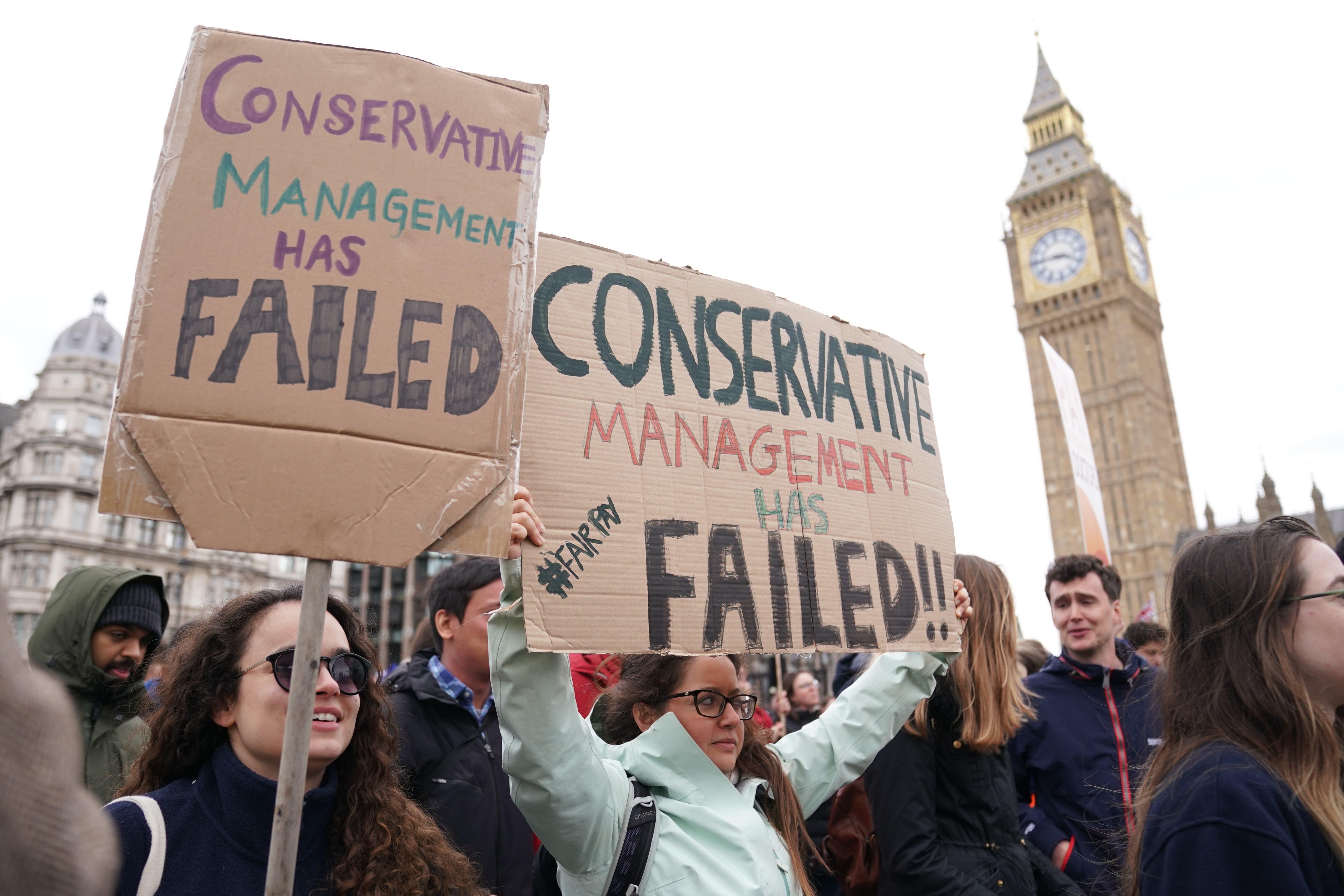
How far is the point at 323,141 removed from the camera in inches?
77.5

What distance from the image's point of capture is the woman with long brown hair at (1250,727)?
1.64 meters

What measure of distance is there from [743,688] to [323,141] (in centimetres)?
186

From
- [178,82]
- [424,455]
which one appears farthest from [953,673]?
[178,82]

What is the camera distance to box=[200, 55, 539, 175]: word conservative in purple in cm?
194

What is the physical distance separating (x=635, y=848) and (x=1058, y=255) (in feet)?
201

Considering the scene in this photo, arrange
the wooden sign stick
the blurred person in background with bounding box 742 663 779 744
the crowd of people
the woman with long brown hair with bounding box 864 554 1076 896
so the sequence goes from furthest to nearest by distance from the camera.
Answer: the woman with long brown hair with bounding box 864 554 1076 896, the blurred person in background with bounding box 742 663 779 744, the crowd of people, the wooden sign stick

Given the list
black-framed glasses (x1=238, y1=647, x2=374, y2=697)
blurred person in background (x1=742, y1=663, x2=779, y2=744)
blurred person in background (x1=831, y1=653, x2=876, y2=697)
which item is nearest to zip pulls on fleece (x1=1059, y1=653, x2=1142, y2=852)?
blurred person in background (x1=831, y1=653, x2=876, y2=697)

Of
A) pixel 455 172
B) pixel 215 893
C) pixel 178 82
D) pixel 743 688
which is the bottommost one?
pixel 215 893

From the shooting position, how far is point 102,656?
331 cm

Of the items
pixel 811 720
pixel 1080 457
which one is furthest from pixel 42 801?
pixel 1080 457

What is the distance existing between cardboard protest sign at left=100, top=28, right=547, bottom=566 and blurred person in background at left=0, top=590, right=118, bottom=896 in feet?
2.89

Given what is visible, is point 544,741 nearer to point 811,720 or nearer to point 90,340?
point 811,720

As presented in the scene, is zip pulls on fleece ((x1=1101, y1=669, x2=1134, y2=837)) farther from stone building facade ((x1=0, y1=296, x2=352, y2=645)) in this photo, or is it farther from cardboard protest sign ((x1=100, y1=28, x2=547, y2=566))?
stone building facade ((x1=0, y1=296, x2=352, y2=645))

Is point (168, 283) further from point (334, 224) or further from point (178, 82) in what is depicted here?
point (178, 82)
